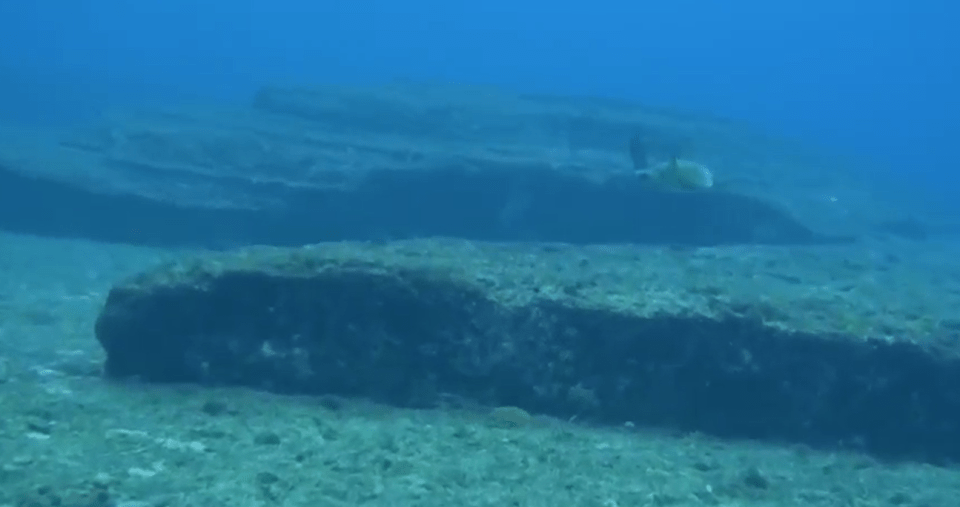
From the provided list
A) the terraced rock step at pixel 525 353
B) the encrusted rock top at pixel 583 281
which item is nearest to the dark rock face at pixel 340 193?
the encrusted rock top at pixel 583 281

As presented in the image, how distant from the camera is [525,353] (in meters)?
11.0

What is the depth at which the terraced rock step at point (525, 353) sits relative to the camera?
1100 cm

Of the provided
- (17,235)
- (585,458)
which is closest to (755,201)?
(585,458)

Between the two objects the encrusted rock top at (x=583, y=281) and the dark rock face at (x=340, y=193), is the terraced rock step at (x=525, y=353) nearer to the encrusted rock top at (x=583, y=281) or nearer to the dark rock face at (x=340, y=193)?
the encrusted rock top at (x=583, y=281)

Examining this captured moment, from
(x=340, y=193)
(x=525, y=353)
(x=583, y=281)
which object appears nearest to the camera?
(x=525, y=353)

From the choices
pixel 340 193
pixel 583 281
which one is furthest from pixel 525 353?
pixel 340 193

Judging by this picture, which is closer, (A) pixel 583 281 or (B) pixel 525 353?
(B) pixel 525 353

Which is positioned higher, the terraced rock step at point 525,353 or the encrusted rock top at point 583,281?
the encrusted rock top at point 583,281

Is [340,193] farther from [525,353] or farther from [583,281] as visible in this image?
[525,353]

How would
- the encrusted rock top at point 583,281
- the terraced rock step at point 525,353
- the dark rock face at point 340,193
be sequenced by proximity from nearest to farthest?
the terraced rock step at point 525,353 → the encrusted rock top at point 583,281 → the dark rock face at point 340,193

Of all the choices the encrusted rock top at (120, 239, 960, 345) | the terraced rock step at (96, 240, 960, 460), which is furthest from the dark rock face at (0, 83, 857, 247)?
the terraced rock step at (96, 240, 960, 460)

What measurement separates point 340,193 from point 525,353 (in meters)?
12.1

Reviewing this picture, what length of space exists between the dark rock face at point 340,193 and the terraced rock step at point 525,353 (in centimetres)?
1070

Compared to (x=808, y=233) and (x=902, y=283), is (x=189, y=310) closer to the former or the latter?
(x=902, y=283)
